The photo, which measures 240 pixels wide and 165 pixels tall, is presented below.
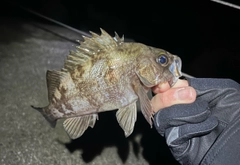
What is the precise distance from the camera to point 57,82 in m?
1.05

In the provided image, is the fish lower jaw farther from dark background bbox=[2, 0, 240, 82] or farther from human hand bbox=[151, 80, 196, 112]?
dark background bbox=[2, 0, 240, 82]

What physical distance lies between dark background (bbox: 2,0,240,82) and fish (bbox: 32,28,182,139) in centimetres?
148

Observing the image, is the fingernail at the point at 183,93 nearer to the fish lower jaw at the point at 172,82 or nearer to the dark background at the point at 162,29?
the fish lower jaw at the point at 172,82

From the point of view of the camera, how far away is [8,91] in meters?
2.04

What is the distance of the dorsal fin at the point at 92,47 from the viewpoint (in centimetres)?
98

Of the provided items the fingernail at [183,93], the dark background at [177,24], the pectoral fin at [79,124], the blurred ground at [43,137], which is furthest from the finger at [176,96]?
the dark background at [177,24]

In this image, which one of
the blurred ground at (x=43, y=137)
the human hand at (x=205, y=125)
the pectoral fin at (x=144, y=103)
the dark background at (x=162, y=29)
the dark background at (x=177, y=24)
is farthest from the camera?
the dark background at (x=177, y=24)

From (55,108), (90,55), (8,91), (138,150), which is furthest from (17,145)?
(90,55)

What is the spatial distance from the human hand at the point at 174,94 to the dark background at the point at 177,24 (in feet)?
4.51

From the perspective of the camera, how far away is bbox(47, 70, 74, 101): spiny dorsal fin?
103 centimetres

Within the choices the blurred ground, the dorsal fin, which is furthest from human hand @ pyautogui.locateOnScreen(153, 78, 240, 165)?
the blurred ground

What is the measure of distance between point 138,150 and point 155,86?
910 millimetres

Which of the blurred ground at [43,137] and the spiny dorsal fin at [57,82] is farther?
the blurred ground at [43,137]

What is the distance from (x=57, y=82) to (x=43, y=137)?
0.84 m
